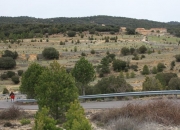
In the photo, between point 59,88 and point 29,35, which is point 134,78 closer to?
point 59,88

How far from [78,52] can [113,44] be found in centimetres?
1395

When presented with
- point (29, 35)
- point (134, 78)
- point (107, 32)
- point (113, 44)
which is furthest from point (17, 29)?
point (134, 78)

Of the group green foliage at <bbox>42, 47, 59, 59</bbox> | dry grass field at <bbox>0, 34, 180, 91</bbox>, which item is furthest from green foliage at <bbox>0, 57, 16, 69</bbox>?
green foliage at <bbox>42, 47, 59, 59</bbox>

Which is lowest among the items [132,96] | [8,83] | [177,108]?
[8,83]

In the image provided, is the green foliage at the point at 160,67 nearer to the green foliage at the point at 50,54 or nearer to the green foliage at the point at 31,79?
the green foliage at the point at 50,54

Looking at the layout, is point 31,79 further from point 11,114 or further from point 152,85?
point 152,85

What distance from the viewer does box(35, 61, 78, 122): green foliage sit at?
15531mm

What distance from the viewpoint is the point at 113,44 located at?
81688mm

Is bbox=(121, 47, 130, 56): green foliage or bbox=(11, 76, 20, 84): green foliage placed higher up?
bbox=(121, 47, 130, 56): green foliage

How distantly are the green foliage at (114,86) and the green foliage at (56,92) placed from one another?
9703 mm

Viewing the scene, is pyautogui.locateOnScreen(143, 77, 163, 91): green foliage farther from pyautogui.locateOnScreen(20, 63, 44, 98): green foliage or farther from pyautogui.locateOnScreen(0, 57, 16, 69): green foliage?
pyautogui.locateOnScreen(0, 57, 16, 69): green foliage

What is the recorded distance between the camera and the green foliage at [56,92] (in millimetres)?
15531

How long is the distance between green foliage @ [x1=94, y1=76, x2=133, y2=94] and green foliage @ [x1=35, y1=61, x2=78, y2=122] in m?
9.70

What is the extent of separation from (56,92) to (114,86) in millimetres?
10683
